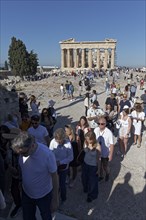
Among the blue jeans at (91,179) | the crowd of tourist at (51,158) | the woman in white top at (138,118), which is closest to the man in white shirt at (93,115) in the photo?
the crowd of tourist at (51,158)

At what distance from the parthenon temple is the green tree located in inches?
1329

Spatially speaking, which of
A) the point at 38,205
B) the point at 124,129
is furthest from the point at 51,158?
the point at 124,129

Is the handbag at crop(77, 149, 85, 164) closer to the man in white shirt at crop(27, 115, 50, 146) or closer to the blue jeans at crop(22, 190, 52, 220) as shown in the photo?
the man in white shirt at crop(27, 115, 50, 146)

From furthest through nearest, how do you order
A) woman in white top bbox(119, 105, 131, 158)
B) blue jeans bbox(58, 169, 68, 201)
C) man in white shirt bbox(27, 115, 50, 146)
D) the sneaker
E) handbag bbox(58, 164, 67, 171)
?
1. woman in white top bbox(119, 105, 131, 158)
2. man in white shirt bbox(27, 115, 50, 146)
3. blue jeans bbox(58, 169, 68, 201)
4. handbag bbox(58, 164, 67, 171)
5. the sneaker

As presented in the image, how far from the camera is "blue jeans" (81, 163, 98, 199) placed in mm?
5025

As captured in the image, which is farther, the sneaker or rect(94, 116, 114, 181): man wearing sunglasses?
rect(94, 116, 114, 181): man wearing sunglasses

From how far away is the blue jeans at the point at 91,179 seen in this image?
5.03m

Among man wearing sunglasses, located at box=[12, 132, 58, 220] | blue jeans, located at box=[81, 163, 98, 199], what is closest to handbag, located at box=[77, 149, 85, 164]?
blue jeans, located at box=[81, 163, 98, 199]

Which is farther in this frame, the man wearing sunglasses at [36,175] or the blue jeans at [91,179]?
the blue jeans at [91,179]

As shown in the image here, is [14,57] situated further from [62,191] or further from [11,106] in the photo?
[62,191]

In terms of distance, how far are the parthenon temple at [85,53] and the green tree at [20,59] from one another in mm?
33759

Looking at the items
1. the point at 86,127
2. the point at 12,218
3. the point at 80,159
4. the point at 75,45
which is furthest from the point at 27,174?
the point at 75,45

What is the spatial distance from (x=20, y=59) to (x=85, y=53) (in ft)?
138

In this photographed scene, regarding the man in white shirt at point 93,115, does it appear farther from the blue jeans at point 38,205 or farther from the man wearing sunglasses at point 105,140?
the blue jeans at point 38,205
